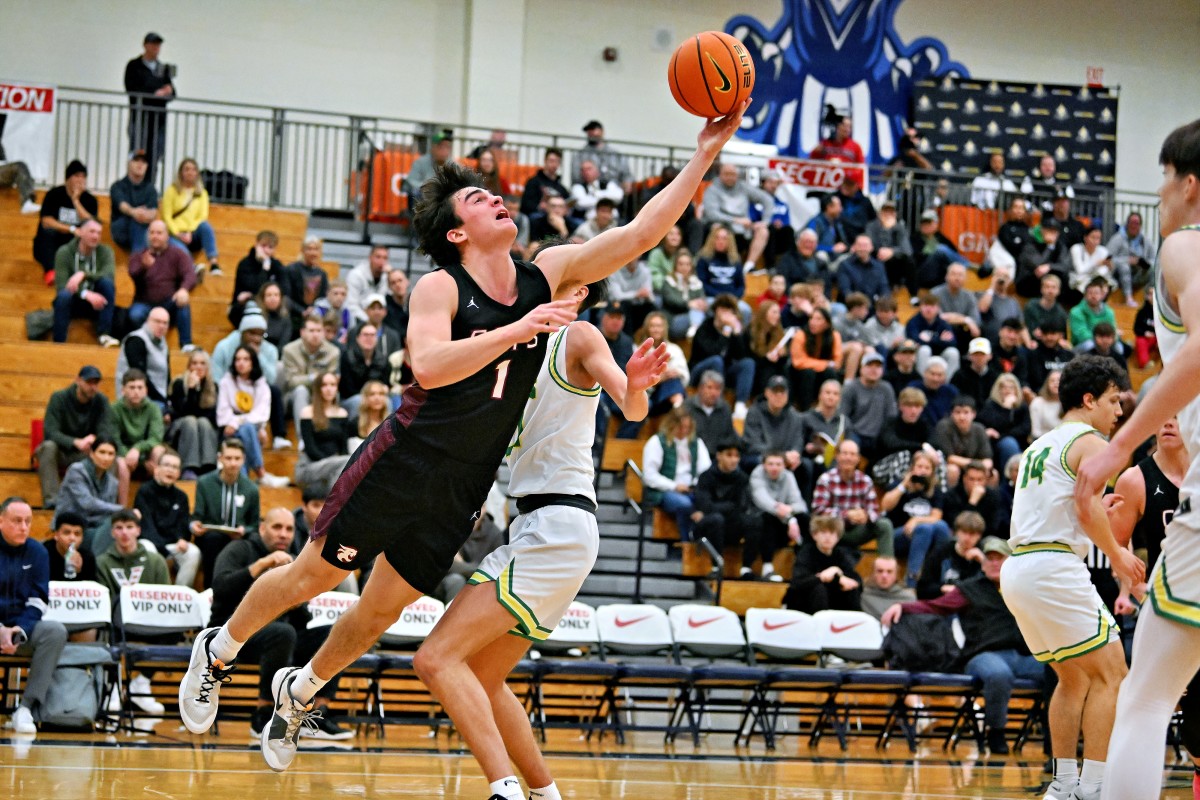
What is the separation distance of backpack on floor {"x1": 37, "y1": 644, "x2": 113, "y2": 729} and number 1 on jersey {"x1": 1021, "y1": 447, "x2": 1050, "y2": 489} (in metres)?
6.19

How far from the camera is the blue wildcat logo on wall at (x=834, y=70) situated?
2298cm

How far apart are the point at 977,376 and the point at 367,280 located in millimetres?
6542

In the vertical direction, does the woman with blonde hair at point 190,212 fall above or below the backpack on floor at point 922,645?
above

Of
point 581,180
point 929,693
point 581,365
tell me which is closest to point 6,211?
point 581,180

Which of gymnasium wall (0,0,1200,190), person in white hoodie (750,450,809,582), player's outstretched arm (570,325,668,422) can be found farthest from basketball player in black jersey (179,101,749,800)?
gymnasium wall (0,0,1200,190)

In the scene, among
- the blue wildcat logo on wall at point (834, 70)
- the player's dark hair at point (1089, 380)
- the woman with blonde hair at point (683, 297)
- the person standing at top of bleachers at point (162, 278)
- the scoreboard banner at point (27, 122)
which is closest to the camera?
the player's dark hair at point (1089, 380)

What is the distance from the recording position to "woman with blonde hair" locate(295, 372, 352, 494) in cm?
1262

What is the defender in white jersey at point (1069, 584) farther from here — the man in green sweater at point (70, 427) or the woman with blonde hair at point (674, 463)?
the man in green sweater at point (70, 427)

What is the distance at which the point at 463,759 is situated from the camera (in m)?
9.30

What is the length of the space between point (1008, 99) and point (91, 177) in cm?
1384

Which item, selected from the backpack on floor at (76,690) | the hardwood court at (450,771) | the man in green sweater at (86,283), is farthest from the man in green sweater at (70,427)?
the hardwood court at (450,771)

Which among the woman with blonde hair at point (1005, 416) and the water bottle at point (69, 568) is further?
the woman with blonde hair at point (1005, 416)

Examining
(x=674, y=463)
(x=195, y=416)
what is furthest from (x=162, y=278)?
(x=674, y=463)

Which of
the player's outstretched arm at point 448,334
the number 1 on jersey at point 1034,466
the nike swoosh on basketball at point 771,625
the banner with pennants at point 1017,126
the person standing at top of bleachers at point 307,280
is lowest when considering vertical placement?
the nike swoosh on basketball at point 771,625
